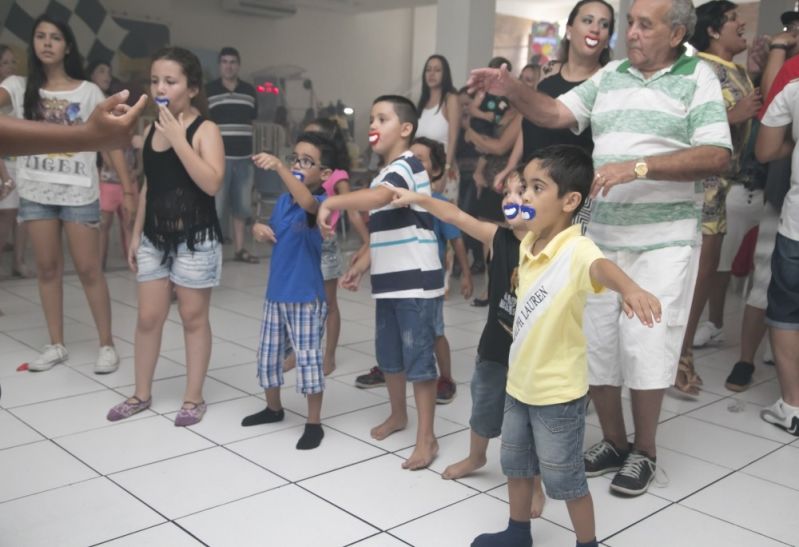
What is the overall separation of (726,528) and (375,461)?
1128 millimetres

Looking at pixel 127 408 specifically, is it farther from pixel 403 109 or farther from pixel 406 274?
pixel 403 109

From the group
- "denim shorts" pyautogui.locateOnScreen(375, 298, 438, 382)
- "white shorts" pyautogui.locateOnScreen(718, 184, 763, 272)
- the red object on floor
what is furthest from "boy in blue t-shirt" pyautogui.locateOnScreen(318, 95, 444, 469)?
the red object on floor

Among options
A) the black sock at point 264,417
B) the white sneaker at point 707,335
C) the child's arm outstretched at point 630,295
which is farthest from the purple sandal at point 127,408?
the white sneaker at point 707,335

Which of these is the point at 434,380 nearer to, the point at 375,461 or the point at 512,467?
the point at 375,461

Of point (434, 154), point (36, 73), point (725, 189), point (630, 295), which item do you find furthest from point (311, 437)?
point (725, 189)

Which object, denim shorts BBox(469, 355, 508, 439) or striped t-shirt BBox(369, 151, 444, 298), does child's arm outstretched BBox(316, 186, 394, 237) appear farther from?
denim shorts BBox(469, 355, 508, 439)

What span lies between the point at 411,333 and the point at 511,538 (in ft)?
2.72

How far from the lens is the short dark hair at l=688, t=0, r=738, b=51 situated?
3430 millimetres

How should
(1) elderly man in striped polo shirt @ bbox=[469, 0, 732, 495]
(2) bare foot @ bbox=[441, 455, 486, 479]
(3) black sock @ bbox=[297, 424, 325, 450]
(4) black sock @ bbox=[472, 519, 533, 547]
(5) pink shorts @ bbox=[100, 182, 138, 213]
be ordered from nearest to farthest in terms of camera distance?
(4) black sock @ bbox=[472, 519, 533, 547] < (1) elderly man in striped polo shirt @ bbox=[469, 0, 732, 495] < (2) bare foot @ bbox=[441, 455, 486, 479] < (3) black sock @ bbox=[297, 424, 325, 450] < (5) pink shorts @ bbox=[100, 182, 138, 213]

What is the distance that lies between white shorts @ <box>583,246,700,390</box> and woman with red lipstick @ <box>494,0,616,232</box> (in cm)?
31

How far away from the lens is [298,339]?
2775 mm

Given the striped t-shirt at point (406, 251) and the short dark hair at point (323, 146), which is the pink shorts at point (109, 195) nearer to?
the short dark hair at point (323, 146)

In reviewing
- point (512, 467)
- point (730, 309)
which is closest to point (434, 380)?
point (512, 467)

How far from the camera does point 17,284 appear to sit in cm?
537
